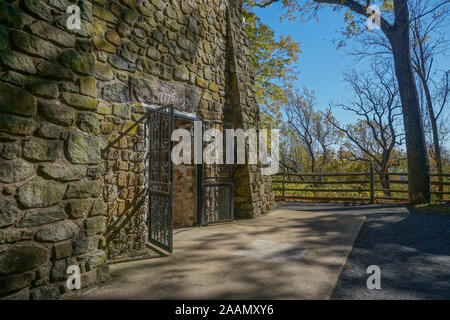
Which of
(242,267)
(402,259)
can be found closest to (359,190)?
(402,259)

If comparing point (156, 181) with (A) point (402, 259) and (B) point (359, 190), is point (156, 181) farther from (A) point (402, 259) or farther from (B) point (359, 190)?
(B) point (359, 190)

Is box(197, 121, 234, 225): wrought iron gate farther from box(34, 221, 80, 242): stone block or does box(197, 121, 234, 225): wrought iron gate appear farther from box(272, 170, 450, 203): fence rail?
box(272, 170, 450, 203): fence rail

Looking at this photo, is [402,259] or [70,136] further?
[402,259]

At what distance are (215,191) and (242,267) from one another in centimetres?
238

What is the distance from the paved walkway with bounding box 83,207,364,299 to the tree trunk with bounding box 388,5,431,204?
12.9 ft

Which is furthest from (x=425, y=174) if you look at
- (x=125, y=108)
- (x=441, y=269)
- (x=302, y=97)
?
(x=302, y=97)

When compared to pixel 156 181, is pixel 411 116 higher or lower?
higher

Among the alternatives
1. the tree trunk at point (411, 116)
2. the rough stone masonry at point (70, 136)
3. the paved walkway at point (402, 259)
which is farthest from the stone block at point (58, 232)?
the tree trunk at point (411, 116)

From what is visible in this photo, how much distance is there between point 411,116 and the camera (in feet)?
23.0

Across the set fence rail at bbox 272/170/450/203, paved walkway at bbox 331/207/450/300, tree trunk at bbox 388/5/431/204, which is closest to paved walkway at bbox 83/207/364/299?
paved walkway at bbox 331/207/450/300

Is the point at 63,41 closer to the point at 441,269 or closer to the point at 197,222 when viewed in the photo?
the point at 197,222

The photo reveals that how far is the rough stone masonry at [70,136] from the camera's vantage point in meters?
1.83
